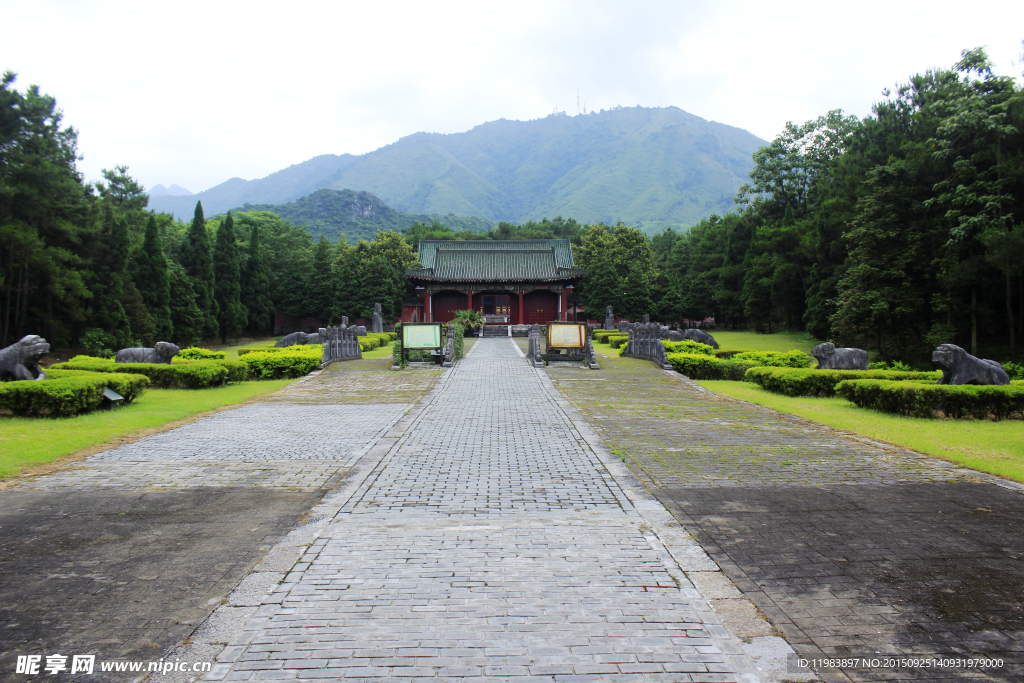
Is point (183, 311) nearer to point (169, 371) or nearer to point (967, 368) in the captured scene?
point (169, 371)

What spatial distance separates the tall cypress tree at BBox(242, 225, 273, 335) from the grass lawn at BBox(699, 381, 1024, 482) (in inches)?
1371

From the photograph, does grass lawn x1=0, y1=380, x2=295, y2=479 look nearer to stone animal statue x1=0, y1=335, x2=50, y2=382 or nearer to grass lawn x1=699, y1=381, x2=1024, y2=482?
stone animal statue x1=0, y1=335, x2=50, y2=382

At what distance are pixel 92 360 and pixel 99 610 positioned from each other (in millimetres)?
12975

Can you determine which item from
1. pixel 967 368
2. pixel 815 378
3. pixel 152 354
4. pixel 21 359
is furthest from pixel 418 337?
pixel 967 368

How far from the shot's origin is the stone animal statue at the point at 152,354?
1432 centimetres

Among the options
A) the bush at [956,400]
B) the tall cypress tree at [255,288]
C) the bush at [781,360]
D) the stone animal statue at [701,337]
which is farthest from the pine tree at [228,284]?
the bush at [956,400]

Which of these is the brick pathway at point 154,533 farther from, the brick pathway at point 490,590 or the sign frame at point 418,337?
the sign frame at point 418,337

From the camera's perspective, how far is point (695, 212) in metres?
110

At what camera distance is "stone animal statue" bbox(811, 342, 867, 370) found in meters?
13.1

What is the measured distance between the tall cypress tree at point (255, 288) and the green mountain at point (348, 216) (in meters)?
45.6

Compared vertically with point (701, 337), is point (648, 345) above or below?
below

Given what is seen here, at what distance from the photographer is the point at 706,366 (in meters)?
15.9

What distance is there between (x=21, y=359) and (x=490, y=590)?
10.5 metres

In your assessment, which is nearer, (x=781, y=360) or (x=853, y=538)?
(x=853, y=538)
